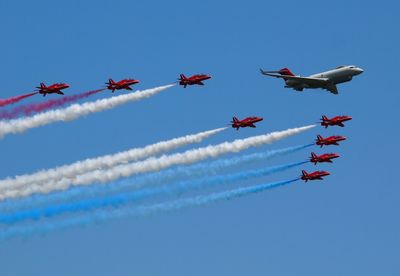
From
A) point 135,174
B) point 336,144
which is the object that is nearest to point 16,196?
point 135,174

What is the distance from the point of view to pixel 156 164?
12262 centimetres

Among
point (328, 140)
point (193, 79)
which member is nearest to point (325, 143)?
point (328, 140)

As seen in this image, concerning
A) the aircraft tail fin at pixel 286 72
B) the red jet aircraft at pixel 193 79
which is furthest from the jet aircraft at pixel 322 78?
the red jet aircraft at pixel 193 79

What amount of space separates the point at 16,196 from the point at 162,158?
18527mm

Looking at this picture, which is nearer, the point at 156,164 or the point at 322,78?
the point at 156,164

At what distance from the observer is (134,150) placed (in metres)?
124

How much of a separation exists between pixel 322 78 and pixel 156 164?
29.4 meters

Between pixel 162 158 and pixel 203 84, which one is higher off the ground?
pixel 203 84

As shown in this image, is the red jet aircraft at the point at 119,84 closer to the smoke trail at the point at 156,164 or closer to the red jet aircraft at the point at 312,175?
the smoke trail at the point at 156,164

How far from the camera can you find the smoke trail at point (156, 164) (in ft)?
385

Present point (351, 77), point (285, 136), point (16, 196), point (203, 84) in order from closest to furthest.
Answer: point (16, 196) → point (203, 84) → point (285, 136) → point (351, 77)

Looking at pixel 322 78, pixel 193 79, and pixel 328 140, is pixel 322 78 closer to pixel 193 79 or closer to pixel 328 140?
pixel 328 140

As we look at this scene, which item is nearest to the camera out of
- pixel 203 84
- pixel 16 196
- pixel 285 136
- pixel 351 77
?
pixel 16 196

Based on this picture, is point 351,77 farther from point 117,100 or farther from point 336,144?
point 117,100
